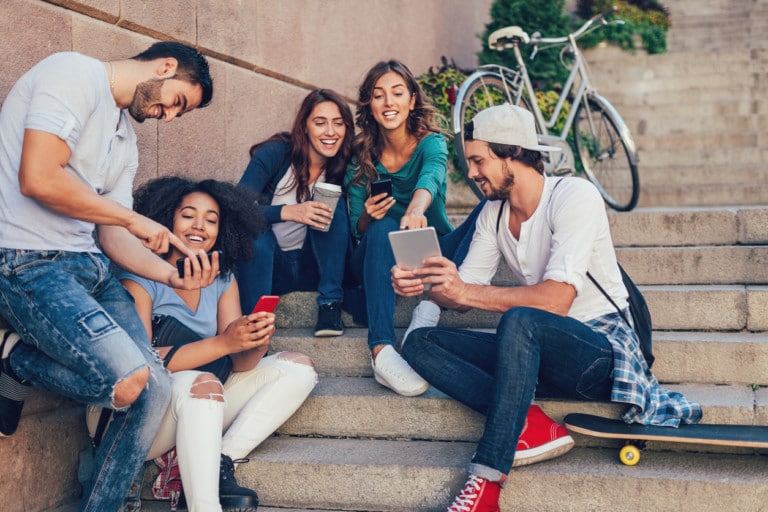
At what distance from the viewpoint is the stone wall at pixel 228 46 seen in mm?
3801

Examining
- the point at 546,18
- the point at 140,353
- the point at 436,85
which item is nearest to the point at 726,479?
the point at 140,353

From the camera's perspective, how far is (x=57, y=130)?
2.65 metres

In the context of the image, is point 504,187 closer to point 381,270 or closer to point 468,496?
point 381,270

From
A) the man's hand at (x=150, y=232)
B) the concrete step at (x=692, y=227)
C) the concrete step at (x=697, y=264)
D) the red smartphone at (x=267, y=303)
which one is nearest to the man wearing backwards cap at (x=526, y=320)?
the red smartphone at (x=267, y=303)

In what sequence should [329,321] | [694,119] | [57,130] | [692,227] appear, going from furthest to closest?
[694,119] < [692,227] < [329,321] < [57,130]

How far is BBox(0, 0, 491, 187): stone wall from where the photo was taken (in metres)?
3.80

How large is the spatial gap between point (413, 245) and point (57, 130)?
4.28ft

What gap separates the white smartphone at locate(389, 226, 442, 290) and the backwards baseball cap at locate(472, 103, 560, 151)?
0.49 metres

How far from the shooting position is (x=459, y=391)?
3439mm

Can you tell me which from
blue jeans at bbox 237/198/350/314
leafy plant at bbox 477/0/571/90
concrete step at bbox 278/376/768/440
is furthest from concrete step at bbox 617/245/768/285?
leafy plant at bbox 477/0/571/90

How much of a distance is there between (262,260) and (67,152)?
5.11 feet

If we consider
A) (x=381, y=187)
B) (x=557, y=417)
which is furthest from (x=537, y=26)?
(x=557, y=417)

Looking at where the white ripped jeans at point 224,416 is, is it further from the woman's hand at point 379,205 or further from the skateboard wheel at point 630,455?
the skateboard wheel at point 630,455

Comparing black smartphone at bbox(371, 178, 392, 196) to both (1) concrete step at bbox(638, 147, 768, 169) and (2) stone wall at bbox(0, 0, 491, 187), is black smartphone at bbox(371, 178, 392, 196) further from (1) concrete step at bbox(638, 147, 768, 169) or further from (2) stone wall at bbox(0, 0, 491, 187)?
(1) concrete step at bbox(638, 147, 768, 169)
